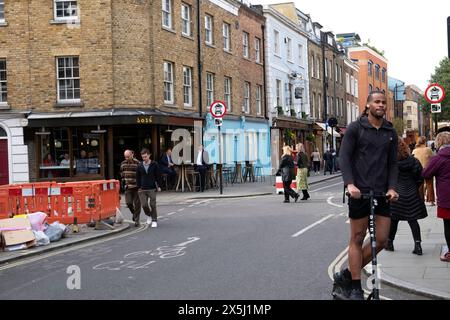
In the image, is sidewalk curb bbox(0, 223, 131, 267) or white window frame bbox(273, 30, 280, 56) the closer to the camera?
sidewalk curb bbox(0, 223, 131, 267)

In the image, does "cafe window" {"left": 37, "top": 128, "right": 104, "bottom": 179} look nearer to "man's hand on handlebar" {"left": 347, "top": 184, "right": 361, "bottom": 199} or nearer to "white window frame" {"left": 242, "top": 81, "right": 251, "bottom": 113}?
"white window frame" {"left": 242, "top": 81, "right": 251, "bottom": 113}

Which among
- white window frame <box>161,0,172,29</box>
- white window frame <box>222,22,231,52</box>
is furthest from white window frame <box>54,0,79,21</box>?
white window frame <box>222,22,231,52</box>

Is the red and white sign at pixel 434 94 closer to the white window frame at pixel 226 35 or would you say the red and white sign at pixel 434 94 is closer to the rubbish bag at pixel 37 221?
the rubbish bag at pixel 37 221

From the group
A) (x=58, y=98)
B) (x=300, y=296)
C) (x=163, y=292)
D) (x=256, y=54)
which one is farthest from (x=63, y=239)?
(x=256, y=54)

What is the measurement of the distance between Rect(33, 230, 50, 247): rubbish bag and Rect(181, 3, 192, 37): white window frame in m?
18.8

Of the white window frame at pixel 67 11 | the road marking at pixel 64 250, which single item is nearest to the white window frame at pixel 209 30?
the white window frame at pixel 67 11

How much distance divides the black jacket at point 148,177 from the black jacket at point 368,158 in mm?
8648

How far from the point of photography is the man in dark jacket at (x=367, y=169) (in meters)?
6.32

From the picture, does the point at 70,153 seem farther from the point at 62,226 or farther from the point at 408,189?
the point at 408,189

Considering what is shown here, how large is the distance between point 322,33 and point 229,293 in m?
49.5

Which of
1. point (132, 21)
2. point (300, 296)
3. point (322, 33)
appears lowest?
point (300, 296)

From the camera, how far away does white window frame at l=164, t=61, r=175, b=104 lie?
27.8 m
